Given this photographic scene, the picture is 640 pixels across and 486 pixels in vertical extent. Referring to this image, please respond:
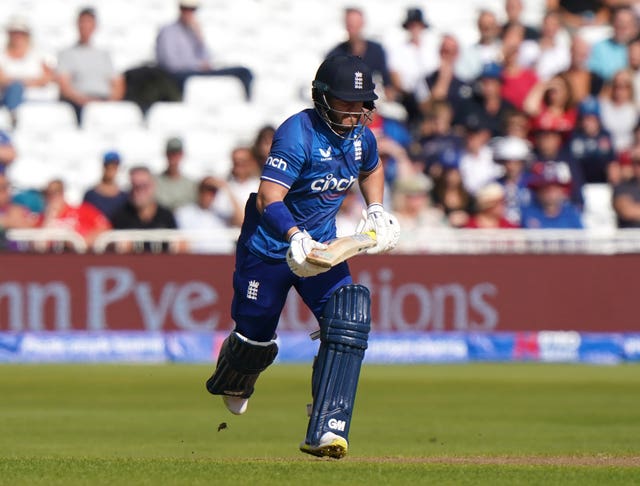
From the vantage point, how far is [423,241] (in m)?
13.2

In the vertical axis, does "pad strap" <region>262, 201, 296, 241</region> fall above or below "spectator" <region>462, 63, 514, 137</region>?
below

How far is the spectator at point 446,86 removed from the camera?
15023 mm

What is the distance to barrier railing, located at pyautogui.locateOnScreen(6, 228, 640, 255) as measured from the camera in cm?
1293

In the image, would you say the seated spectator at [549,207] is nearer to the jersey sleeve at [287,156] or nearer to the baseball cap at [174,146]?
the baseball cap at [174,146]

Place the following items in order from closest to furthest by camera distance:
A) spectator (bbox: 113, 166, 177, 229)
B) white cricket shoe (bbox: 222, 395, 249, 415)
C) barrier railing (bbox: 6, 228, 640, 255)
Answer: white cricket shoe (bbox: 222, 395, 249, 415) < barrier railing (bbox: 6, 228, 640, 255) < spectator (bbox: 113, 166, 177, 229)

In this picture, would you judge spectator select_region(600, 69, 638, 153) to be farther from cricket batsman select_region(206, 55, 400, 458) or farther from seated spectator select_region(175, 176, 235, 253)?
cricket batsman select_region(206, 55, 400, 458)

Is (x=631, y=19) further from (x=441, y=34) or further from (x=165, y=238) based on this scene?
(x=165, y=238)

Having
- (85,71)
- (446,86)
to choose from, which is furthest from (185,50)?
(446,86)

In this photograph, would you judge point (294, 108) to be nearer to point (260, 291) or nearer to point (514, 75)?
point (514, 75)

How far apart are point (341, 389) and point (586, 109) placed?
365 inches

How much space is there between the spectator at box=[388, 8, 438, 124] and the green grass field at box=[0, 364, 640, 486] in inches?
135

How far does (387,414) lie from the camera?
9.24m

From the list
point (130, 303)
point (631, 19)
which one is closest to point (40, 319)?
point (130, 303)

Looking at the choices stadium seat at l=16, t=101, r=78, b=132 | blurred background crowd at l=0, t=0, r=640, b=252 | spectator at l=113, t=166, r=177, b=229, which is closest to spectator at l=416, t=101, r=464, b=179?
blurred background crowd at l=0, t=0, r=640, b=252
